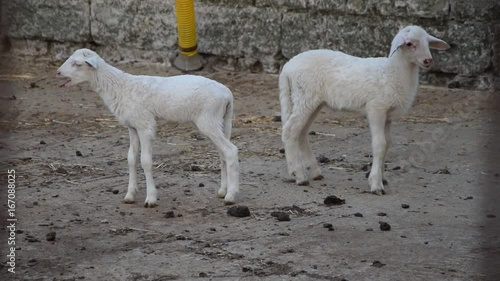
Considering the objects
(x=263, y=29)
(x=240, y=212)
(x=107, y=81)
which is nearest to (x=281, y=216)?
(x=240, y=212)

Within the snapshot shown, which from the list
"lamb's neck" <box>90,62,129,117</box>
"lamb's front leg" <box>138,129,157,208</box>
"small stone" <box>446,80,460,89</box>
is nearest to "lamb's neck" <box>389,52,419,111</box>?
"lamb's front leg" <box>138,129,157,208</box>

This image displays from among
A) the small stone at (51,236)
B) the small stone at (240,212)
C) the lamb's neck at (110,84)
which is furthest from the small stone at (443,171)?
the small stone at (51,236)

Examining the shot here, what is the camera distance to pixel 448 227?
664 centimetres

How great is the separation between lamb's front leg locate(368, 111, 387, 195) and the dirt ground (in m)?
0.11

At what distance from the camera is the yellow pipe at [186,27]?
37.7 feet

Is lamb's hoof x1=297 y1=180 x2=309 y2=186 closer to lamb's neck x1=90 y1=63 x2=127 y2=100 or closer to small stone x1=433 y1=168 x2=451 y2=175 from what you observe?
small stone x1=433 y1=168 x2=451 y2=175

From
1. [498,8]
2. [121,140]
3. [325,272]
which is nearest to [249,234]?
[325,272]

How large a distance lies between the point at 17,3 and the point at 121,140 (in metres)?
4.24

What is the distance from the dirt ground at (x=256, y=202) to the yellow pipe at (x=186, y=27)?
3.98ft

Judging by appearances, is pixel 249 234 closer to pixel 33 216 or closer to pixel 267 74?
pixel 33 216

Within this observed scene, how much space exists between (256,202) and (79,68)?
61.8 inches

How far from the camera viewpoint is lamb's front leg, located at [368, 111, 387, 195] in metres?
7.54

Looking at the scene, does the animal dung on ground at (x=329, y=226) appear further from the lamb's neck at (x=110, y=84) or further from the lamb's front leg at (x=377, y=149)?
the lamb's neck at (x=110, y=84)

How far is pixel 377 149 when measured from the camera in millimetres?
7570
